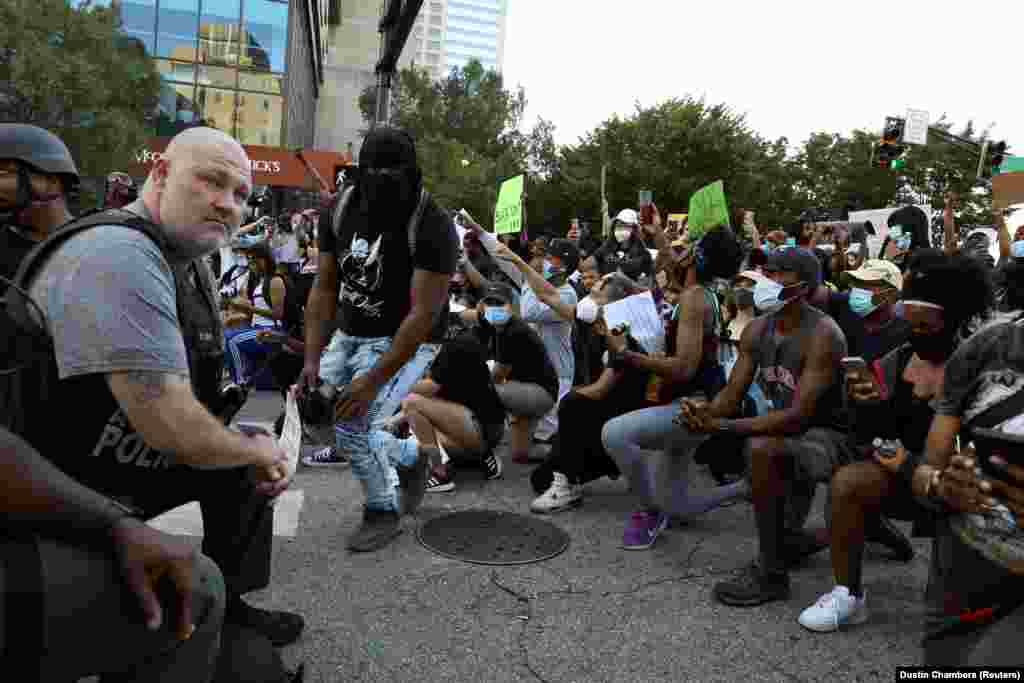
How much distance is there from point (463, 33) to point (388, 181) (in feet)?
646

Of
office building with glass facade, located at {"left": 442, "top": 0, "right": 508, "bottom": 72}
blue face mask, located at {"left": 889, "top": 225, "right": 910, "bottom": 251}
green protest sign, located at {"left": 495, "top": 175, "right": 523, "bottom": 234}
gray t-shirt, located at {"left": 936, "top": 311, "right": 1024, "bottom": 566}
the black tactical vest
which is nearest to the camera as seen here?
the black tactical vest

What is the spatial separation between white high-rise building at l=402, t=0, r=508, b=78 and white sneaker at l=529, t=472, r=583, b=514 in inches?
7047

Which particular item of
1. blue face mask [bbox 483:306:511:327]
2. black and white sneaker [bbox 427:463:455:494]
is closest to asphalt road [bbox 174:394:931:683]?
black and white sneaker [bbox 427:463:455:494]

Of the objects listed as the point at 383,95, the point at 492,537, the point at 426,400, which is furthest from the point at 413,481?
the point at 383,95

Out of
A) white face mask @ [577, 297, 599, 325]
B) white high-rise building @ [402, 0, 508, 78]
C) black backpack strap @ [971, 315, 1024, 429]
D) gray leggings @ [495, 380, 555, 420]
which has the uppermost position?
white high-rise building @ [402, 0, 508, 78]

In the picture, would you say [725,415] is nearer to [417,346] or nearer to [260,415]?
[417,346]

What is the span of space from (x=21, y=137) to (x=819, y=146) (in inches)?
1715

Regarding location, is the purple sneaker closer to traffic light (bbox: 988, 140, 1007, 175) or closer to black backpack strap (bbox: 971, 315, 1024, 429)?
black backpack strap (bbox: 971, 315, 1024, 429)

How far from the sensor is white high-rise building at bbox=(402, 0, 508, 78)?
6880 inches

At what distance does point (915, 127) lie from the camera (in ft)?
63.2

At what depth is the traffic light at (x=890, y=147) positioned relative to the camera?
18344 millimetres

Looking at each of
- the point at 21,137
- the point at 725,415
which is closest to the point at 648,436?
the point at 725,415

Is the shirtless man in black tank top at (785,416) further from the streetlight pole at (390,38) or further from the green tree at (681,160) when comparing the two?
the green tree at (681,160)

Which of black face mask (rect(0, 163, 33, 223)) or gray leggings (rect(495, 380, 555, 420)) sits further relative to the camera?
gray leggings (rect(495, 380, 555, 420))
